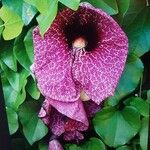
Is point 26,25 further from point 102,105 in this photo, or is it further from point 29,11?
point 102,105

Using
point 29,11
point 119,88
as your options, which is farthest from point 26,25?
point 119,88

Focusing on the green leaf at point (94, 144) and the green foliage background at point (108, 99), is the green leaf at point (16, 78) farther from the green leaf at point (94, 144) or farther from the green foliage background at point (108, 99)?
the green leaf at point (94, 144)

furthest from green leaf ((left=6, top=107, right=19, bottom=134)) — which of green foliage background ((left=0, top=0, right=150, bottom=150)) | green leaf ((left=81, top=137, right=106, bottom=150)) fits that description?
green leaf ((left=81, top=137, right=106, bottom=150))

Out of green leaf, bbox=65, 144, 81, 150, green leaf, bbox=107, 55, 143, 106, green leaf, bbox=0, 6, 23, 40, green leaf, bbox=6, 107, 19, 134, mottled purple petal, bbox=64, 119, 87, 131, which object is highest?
green leaf, bbox=0, 6, 23, 40

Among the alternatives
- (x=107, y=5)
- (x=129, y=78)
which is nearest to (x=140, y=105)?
(x=129, y=78)

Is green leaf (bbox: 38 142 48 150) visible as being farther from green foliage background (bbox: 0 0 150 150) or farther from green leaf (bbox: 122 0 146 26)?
green leaf (bbox: 122 0 146 26)

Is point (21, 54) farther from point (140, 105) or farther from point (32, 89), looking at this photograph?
point (140, 105)

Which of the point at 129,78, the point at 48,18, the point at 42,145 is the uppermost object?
the point at 48,18
